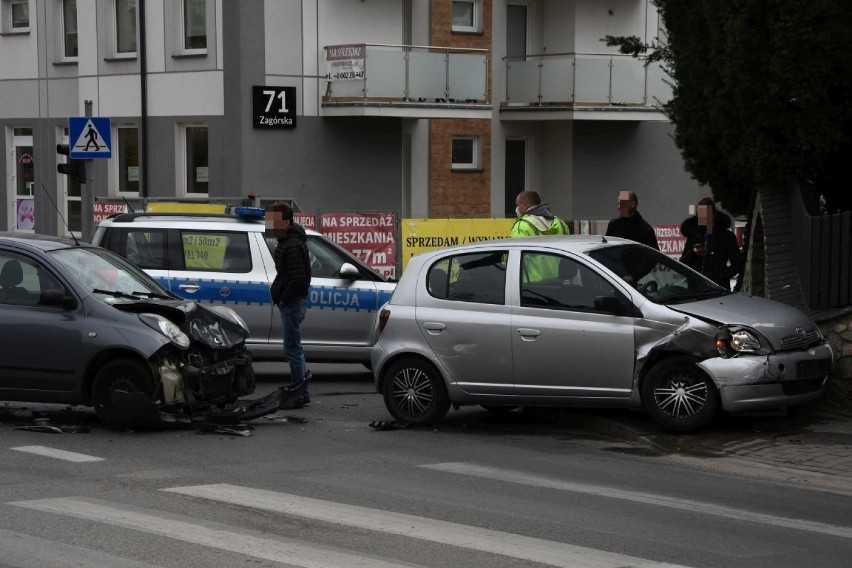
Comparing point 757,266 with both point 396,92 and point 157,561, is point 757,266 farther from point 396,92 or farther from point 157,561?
point 396,92

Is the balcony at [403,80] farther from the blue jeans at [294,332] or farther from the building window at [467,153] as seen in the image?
the blue jeans at [294,332]

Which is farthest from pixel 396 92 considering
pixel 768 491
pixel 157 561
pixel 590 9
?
pixel 157 561

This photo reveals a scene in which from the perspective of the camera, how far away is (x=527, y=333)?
11.4 metres

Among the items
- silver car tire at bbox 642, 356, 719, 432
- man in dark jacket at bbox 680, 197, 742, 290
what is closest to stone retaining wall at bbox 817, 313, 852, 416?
silver car tire at bbox 642, 356, 719, 432

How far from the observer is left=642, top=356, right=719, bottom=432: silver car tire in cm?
1080

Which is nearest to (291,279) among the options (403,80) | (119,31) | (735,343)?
(735,343)

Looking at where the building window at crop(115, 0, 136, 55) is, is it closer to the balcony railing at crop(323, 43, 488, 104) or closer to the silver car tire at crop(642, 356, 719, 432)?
the balcony railing at crop(323, 43, 488, 104)

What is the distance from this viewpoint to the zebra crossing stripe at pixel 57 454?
33.8 feet

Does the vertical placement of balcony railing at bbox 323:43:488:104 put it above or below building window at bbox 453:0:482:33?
A: below

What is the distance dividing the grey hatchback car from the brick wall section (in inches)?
777

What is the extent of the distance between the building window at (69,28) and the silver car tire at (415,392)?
23.4m

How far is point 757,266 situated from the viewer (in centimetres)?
1480

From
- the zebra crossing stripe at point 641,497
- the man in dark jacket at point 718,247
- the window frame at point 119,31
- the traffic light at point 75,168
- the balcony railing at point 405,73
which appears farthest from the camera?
the window frame at point 119,31

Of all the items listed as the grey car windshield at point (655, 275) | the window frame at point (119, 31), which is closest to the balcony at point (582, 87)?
the window frame at point (119, 31)
